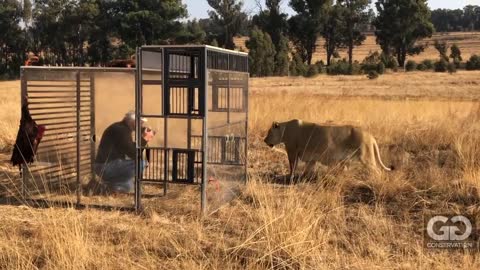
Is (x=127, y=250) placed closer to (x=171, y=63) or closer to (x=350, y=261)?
(x=350, y=261)

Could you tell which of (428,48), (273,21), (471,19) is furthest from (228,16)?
(471,19)

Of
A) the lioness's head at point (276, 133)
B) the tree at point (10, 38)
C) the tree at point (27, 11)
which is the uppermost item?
the tree at point (27, 11)

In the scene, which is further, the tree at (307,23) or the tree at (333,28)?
the tree at (333,28)

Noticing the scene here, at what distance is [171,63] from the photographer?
24.1 feet

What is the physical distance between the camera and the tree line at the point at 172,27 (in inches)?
2557

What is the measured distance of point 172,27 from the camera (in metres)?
65.0

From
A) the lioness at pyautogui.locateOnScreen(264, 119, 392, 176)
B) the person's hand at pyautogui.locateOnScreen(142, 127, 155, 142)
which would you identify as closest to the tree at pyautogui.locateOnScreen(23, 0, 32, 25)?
the lioness at pyautogui.locateOnScreen(264, 119, 392, 176)

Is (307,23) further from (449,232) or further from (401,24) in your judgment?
(449,232)

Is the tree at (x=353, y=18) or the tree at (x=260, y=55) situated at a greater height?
the tree at (x=353, y=18)

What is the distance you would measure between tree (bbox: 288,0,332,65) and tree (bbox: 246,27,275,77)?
1777 centimetres

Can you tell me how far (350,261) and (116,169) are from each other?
12.9 feet

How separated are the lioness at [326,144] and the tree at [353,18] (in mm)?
65908

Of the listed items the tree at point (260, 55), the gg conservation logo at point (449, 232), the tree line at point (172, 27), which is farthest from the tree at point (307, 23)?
the gg conservation logo at point (449, 232)

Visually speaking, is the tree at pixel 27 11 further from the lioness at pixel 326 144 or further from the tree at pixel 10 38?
the lioness at pixel 326 144
